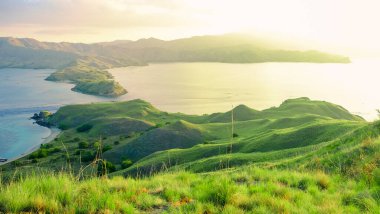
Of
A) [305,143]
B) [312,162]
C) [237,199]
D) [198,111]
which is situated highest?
[237,199]

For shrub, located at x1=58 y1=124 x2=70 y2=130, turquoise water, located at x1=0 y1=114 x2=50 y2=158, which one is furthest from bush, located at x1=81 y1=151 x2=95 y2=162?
shrub, located at x1=58 y1=124 x2=70 y2=130

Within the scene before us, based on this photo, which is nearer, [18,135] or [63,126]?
[18,135]

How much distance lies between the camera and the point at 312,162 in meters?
17.4

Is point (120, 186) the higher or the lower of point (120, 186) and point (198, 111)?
the higher

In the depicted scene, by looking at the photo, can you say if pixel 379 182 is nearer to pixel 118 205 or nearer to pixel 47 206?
pixel 118 205

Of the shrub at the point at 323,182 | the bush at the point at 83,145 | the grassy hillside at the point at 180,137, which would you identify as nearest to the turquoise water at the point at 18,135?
the grassy hillside at the point at 180,137

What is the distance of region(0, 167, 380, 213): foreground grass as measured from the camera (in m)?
8.41

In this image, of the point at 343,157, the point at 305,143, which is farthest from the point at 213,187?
the point at 305,143

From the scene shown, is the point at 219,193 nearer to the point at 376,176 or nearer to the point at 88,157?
the point at 376,176

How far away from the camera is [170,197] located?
1005cm

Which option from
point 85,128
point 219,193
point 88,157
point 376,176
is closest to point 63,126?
point 85,128

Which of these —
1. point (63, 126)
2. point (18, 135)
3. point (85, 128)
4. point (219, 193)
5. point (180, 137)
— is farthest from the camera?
point (63, 126)

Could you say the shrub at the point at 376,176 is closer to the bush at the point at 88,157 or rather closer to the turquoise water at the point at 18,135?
the bush at the point at 88,157

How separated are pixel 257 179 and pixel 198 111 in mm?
158861
